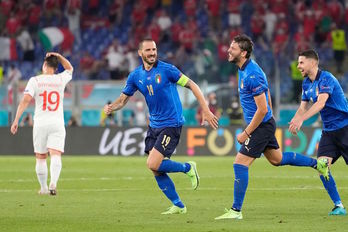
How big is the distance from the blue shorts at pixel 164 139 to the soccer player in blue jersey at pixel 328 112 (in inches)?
62.2

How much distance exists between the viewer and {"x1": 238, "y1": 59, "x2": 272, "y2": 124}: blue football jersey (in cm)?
1153

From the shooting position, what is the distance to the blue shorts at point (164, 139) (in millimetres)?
12406

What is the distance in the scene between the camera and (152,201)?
14.5 metres

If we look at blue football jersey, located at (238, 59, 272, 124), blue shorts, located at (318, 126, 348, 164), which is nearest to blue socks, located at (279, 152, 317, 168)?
blue shorts, located at (318, 126, 348, 164)

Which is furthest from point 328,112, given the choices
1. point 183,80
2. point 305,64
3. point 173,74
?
point 173,74

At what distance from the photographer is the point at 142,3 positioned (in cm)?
3728

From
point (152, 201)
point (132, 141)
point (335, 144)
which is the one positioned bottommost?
point (132, 141)

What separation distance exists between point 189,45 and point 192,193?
19.5m

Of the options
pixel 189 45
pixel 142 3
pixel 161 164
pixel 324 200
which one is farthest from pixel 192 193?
pixel 142 3

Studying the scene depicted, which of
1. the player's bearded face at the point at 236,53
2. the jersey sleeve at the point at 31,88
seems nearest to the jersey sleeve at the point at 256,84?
the player's bearded face at the point at 236,53

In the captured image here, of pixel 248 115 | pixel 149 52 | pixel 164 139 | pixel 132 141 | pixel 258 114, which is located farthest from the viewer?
pixel 132 141

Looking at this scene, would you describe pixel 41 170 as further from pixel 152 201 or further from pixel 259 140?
pixel 259 140

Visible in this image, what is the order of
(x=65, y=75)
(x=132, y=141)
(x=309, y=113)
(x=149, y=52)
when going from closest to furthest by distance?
(x=309, y=113), (x=149, y=52), (x=65, y=75), (x=132, y=141)

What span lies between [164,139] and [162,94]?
59cm
